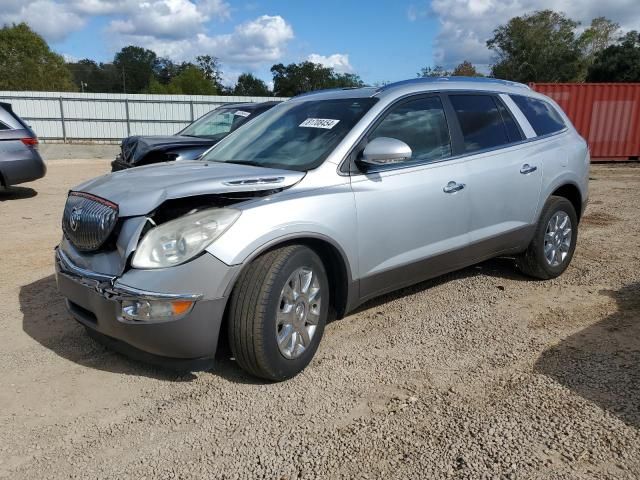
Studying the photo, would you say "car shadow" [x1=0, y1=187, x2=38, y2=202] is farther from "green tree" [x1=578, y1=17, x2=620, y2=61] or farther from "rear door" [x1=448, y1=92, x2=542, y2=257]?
"green tree" [x1=578, y1=17, x2=620, y2=61]

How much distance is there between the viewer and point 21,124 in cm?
970

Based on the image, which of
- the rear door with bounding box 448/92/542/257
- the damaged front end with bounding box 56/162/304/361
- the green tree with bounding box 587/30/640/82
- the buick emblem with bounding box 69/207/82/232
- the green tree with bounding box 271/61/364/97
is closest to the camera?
the damaged front end with bounding box 56/162/304/361

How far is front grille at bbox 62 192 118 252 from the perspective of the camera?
312 cm

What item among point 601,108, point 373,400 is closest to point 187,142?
point 373,400

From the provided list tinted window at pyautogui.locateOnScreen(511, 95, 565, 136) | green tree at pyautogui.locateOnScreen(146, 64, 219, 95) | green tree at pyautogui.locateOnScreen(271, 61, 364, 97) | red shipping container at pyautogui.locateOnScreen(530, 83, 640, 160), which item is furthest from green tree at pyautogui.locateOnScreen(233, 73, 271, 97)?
tinted window at pyautogui.locateOnScreen(511, 95, 565, 136)

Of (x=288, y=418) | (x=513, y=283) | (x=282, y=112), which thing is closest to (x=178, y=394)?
(x=288, y=418)

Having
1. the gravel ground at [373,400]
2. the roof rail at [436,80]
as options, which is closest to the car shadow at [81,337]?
the gravel ground at [373,400]

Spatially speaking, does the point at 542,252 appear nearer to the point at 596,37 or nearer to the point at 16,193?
the point at 16,193

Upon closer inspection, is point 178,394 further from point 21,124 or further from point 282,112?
point 21,124

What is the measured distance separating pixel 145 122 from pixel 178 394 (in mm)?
25128

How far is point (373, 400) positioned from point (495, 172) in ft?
7.45

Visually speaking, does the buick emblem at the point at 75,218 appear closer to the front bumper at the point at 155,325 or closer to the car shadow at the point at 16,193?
the front bumper at the point at 155,325

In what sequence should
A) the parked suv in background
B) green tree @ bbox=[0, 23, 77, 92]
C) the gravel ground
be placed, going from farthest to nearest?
green tree @ bbox=[0, 23, 77, 92], the parked suv in background, the gravel ground

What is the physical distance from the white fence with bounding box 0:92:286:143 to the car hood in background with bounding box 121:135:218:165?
18.1 meters
